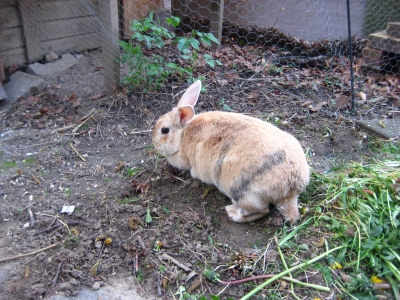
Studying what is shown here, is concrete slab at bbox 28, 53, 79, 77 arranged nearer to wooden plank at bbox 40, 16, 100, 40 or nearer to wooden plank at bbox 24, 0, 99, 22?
wooden plank at bbox 40, 16, 100, 40

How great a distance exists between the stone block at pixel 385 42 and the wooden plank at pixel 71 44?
3.44m

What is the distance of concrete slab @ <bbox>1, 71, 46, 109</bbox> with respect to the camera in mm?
4223

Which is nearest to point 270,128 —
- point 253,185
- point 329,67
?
point 253,185

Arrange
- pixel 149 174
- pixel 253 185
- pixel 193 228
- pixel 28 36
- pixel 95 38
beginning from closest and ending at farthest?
pixel 253 185 → pixel 193 228 → pixel 149 174 → pixel 28 36 → pixel 95 38

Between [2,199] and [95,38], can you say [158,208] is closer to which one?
[2,199]

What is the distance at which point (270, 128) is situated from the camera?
8.76 feet

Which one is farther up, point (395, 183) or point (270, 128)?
point (270, 128)

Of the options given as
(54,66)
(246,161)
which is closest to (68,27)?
(54,66)

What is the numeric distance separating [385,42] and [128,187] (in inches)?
141

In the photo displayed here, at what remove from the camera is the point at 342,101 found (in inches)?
161

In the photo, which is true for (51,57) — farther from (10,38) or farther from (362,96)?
(362,96)

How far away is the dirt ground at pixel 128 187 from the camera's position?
7.59 ft

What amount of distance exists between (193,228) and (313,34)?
4.15 meters

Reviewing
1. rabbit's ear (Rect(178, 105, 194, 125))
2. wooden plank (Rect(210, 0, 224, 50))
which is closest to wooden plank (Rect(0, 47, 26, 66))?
wooden plank (Rect(210, 0, 224, 50))
